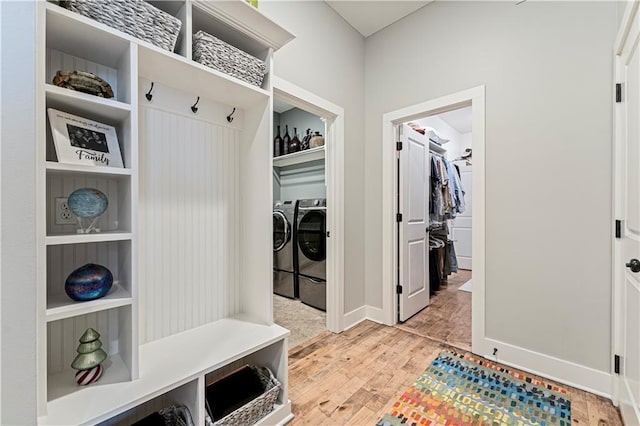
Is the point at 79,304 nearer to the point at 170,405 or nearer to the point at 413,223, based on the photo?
the point at 170,405

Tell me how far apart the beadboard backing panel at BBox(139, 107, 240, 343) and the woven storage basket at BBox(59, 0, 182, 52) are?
35 cm

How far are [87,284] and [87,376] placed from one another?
1.15 feet

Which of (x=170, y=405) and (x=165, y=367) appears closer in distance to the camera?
(x=165, y=367)

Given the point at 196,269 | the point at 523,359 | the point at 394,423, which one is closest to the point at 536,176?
the point at 523,359

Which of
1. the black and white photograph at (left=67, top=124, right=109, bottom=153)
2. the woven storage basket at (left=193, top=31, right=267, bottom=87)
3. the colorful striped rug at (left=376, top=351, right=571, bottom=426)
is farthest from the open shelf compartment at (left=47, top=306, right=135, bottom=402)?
the colorful striped rug at (left=376, top=351, right=571, bottom=426)

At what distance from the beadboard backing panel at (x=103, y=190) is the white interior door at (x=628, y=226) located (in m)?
2.20

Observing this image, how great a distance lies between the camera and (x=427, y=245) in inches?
121

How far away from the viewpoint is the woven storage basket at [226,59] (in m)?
1.24

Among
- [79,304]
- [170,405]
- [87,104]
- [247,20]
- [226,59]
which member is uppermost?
[247,20]

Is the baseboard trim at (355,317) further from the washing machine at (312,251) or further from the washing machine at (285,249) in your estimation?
the washing machine at (285,249)

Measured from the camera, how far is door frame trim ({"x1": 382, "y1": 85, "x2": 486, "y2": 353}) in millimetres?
2057

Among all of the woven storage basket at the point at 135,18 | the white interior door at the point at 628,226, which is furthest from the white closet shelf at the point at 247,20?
the white interior door at the point at 628,226

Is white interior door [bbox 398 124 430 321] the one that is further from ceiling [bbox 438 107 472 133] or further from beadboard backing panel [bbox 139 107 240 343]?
ceiling [bbox 438 107 472 133]

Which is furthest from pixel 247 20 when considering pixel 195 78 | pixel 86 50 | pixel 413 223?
pixel 413 223
